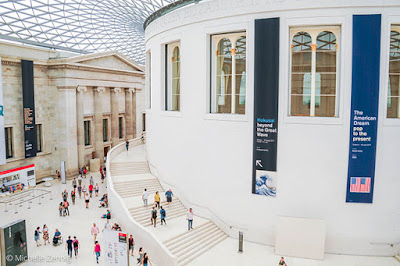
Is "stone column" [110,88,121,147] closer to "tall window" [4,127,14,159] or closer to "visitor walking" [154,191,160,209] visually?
"tall window" [4,127,14,159]

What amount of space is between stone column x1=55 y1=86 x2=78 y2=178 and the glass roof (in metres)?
9.55

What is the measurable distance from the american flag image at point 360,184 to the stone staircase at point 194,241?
6.91 meters

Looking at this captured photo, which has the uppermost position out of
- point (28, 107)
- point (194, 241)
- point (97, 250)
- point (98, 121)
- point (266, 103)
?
point (266, 103)

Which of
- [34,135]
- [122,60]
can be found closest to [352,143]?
[34,135]

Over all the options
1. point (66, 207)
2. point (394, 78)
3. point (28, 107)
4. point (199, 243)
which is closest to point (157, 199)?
point (199, 243)

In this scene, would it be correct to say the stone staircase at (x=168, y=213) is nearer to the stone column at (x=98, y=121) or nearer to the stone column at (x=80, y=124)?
the stone column at (x=80, y=124)

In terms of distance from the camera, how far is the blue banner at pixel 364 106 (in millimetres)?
14984

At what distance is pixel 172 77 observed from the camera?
22344 mm

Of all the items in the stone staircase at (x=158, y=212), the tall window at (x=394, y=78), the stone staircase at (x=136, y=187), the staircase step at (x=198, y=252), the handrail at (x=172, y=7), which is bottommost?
the staircase step at (x=198, y=252)

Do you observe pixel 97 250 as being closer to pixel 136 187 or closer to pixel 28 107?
pixel 136 187

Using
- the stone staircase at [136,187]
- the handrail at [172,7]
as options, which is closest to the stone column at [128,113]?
the handrail at [172,7]

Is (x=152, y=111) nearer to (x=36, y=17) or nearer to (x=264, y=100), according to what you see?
(x=264, y=100)

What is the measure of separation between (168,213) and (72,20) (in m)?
29.0

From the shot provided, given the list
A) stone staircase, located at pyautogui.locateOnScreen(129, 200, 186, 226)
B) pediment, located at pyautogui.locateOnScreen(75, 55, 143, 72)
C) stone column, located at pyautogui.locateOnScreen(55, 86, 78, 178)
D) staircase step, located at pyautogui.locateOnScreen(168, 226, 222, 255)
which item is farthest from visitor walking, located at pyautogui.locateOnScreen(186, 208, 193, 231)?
pediment, located at pyautogui.locateOnScreen(75, 55, 143, 72)
